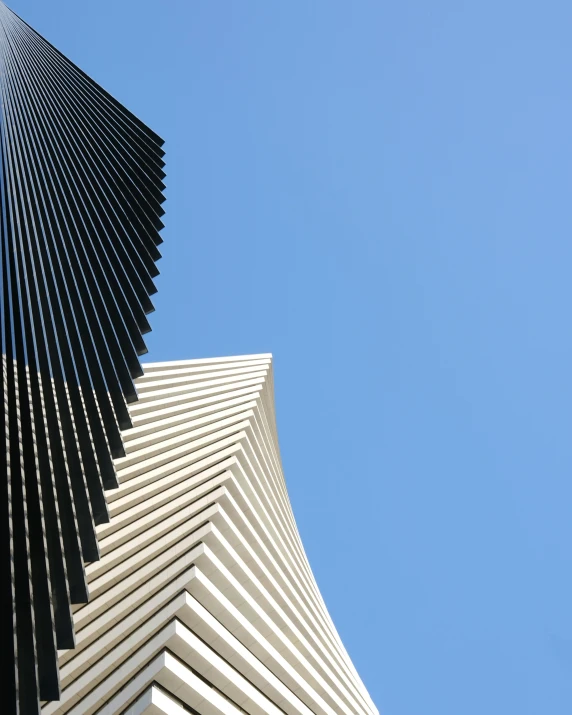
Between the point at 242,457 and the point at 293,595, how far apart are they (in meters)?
6.42

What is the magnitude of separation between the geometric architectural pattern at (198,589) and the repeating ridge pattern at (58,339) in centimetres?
483

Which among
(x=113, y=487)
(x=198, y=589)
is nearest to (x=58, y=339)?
(x=113, y=487)

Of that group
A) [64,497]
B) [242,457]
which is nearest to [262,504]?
[242,457]

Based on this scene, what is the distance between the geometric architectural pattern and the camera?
20734 mm

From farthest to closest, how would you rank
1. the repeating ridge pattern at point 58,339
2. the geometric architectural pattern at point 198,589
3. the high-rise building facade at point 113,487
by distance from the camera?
the geometric architectural pattern at point 198,589, the high-rise building facade at point 113,487, the repeating ridge pattern at point 58,339

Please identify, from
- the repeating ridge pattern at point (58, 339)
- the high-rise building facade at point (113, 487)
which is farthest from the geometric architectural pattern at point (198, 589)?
the repeating ridge pattern at point (58, 339)

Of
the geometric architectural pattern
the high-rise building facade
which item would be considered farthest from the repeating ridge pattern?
the geometric architectural pattern

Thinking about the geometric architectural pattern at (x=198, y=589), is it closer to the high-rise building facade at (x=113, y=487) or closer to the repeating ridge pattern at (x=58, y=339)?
the high-rise building facade at (x=113, y=487)

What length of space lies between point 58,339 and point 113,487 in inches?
174

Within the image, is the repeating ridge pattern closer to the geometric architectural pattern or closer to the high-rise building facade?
the high-rise building facade

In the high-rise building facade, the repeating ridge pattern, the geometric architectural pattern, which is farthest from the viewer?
the geometric architectural pattern

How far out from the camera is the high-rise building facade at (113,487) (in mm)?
16438

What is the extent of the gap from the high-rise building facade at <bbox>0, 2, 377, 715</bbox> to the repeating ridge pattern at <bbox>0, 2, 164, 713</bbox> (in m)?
0.05

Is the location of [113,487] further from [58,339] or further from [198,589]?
[198,589]
